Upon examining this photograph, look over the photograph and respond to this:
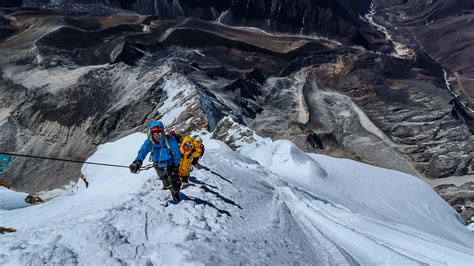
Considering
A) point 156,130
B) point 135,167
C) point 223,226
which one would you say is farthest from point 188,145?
point 223,226

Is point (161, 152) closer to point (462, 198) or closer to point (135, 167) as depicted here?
point (135, 167)

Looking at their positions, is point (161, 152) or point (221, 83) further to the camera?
point (221, 83)

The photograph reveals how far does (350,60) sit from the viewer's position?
64312mm

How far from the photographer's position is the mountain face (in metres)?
31.9

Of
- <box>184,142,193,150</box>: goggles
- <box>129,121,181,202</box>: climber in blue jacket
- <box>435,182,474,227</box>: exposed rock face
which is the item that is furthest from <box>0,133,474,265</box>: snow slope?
<box>435,182,474,227</box>: exposed rock face

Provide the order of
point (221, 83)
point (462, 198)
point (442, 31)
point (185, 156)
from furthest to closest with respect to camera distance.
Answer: point (442, 31) → point (221, 83) → point (462, 198) → point (185, 156)

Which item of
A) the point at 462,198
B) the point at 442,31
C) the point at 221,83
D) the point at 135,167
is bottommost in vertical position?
the point at 462,198

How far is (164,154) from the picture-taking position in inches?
305

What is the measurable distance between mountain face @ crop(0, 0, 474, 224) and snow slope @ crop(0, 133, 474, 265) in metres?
13.2

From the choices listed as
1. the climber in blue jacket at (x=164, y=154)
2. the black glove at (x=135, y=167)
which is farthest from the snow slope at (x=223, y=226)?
the black glove at (x=135, y=167)

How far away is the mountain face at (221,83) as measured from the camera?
31.9 m

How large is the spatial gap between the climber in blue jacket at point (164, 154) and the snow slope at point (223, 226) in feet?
1.06

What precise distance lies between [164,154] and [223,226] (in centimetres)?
175

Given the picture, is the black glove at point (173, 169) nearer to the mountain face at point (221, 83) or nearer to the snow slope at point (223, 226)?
the snow slope at point (223, 226)
